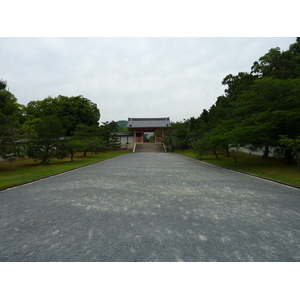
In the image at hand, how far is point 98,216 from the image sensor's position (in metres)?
3.73

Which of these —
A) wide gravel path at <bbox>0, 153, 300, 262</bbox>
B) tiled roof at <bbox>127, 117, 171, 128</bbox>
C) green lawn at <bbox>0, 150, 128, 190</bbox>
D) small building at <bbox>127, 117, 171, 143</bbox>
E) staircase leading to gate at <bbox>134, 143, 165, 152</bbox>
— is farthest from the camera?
tiled roof at <bbox>127, 117, 171, 128</bbox>

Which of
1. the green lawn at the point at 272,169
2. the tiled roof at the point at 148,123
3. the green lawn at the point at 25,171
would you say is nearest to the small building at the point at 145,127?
the tiled roof at the point at 148,123

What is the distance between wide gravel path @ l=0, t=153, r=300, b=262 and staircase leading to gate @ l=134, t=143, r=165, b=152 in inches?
1098

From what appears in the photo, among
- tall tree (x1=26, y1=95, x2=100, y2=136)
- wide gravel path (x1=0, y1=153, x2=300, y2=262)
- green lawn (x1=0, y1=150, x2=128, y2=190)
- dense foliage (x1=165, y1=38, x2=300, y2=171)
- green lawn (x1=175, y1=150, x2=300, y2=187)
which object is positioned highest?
tall tree (x1=26, y1=95, x2=100, y2=136)

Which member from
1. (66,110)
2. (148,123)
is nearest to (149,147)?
(148,123)

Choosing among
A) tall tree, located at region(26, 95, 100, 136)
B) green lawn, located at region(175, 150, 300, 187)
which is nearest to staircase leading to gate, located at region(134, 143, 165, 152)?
tall tree, located at region(26, 95, 100, 136)

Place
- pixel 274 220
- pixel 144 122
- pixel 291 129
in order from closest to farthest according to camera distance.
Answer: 1. pixel 274 220
2. pixel 291 129
3. pixel 144 122

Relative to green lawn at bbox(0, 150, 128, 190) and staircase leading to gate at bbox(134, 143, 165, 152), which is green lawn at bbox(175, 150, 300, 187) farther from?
staircase leading to gate at bbox(134, 143, 165, 152)

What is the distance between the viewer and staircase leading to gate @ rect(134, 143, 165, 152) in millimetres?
33513

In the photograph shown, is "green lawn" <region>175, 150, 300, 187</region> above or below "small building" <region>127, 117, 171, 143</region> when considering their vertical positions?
below

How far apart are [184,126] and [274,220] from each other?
2798cm
